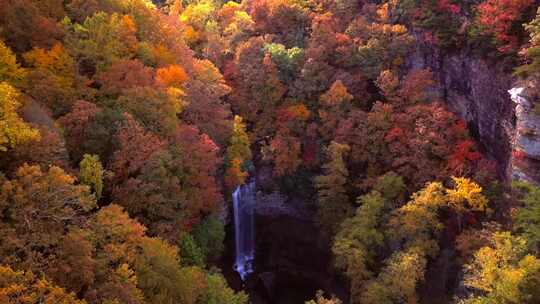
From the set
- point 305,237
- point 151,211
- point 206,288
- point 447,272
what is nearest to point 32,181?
point 151,211

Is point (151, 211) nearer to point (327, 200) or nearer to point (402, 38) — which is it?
point (327, 200)

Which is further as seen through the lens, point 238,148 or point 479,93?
point 238,148

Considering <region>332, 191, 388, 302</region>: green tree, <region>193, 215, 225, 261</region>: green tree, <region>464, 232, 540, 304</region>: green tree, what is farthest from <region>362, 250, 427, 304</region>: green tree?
<region>193, 215, 225, 261</region>: green tree

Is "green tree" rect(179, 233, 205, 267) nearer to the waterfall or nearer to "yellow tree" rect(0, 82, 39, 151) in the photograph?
"yellow tree" rect(0, 82, 39, 151)

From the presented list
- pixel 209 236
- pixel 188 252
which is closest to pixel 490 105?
pixel 209 236

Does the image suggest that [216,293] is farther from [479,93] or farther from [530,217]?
[479,93]

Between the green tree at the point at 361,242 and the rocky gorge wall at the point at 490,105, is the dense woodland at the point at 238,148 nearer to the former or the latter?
the green tree at the point at 361,242
